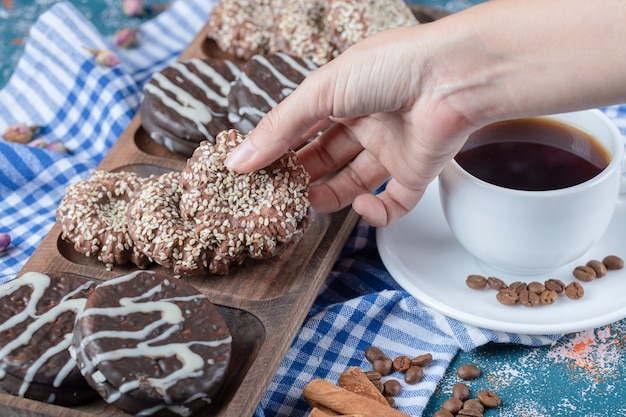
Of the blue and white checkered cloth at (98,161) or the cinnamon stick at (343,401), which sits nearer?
the cinnamon stick at (343,401)

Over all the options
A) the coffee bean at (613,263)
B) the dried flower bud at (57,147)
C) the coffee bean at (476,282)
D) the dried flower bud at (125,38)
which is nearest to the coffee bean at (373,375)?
the coffee bean at (476,282)

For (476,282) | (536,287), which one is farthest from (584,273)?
(476,282)

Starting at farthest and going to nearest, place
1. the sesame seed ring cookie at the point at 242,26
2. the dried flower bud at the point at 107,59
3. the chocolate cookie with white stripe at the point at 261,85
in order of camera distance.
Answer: the dried flower bud at the point at 107,59 → the sesame seed ring cookie at the point at 242,26 → the chocolate cookie with white stripe at the point at 261,85

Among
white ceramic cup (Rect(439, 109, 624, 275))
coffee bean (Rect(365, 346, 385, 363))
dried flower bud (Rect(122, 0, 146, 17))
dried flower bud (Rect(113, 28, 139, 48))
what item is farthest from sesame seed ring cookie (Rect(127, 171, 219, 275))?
dried flower bud (Rect(122, 0, 146, 17))

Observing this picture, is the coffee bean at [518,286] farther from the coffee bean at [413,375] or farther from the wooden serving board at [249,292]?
the wooden serving board at [249,292]

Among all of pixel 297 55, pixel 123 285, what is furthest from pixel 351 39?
pixel 123 285

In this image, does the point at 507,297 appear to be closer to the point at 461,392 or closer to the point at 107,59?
the point at 461,392

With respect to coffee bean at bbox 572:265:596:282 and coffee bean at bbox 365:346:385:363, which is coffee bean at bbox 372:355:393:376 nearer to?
coffee bean at bbox 365:346:385:363
